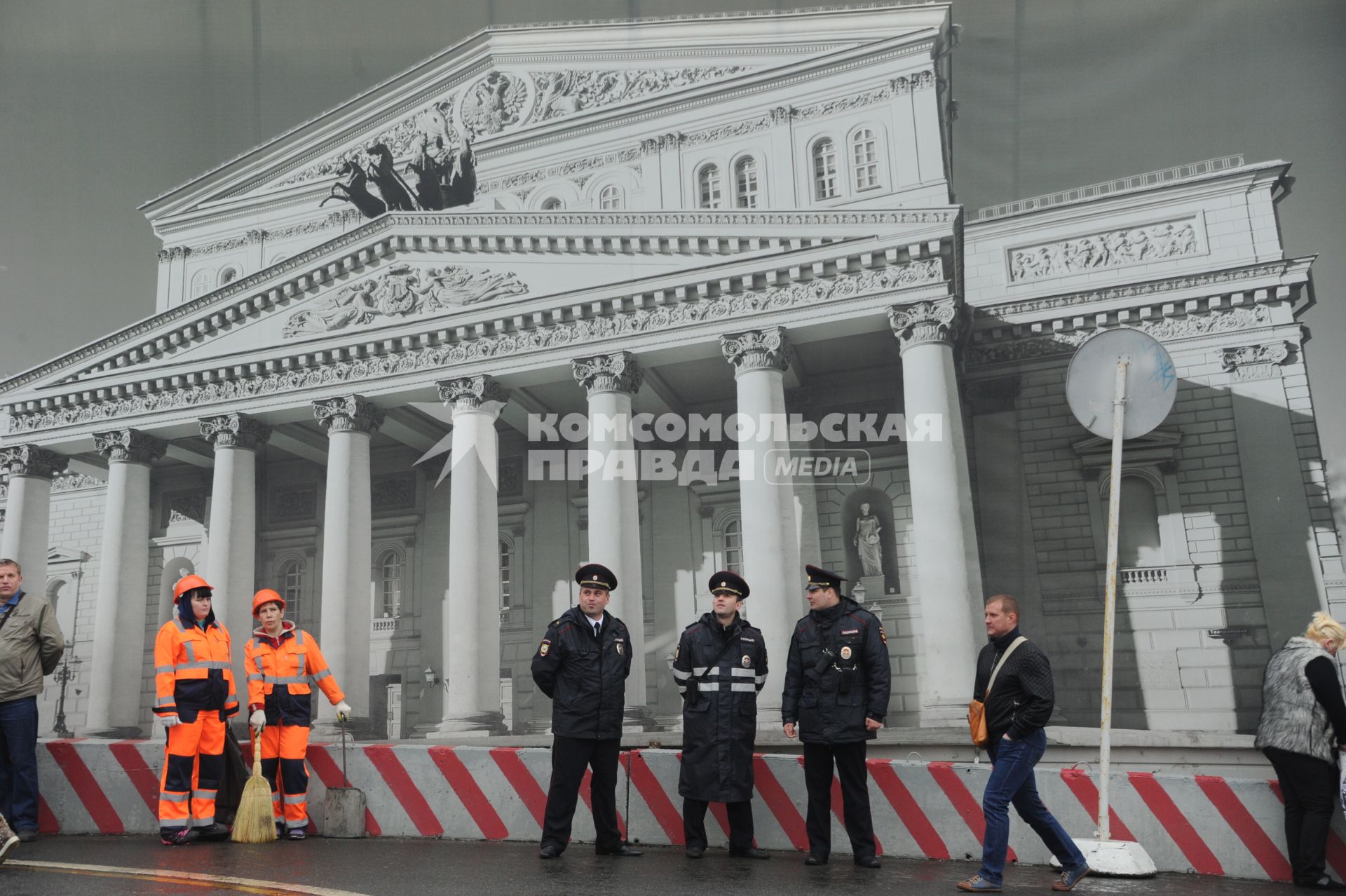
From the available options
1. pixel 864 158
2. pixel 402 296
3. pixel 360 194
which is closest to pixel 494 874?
pixel 402 296

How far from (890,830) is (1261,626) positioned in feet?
42.2

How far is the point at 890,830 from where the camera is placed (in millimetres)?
7367

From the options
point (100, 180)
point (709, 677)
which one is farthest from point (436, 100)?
point (709, 677)

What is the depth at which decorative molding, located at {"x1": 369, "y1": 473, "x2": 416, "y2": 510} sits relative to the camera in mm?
24922

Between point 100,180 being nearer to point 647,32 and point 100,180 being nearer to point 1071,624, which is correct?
point 647,32

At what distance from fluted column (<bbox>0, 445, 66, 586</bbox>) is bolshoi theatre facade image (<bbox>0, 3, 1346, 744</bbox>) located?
0.25 ft

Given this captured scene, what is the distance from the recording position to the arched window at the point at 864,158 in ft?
75.4

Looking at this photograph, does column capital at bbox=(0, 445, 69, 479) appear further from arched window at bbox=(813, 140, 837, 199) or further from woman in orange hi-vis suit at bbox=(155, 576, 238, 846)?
arched window at bbox=(813, 140, 837, 199)

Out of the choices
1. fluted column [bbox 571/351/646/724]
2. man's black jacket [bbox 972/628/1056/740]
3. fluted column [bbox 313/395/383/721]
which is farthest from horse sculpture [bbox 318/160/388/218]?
man's black jacket [bbox 972/628/1056/740]

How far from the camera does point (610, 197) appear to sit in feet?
81.7

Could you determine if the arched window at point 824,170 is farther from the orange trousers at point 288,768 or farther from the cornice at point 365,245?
the orange trousers at point 288,768

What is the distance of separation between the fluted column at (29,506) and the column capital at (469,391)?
9907 mm

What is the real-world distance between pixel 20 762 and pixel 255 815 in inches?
82.8

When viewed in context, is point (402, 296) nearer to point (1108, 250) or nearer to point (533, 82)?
point (533, 82)
